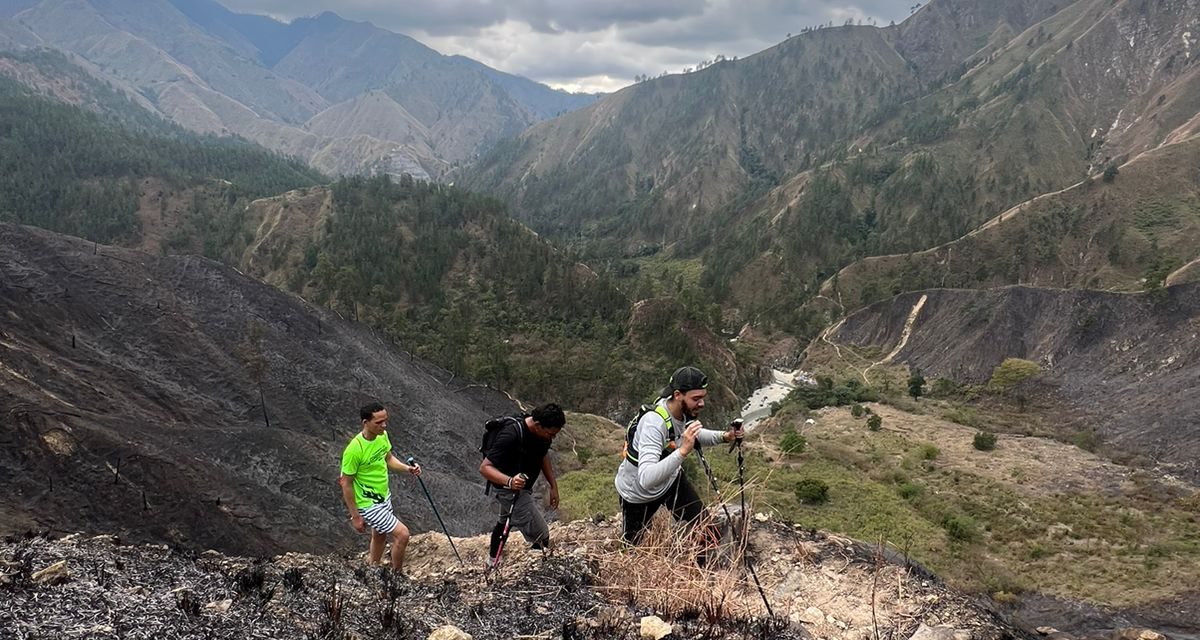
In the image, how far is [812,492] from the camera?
21.2m

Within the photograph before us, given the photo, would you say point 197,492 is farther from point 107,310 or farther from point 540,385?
point 540,385

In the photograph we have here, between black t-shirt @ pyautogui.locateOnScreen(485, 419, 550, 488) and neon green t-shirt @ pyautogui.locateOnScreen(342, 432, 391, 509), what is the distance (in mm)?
1472

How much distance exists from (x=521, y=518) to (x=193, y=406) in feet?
60.8

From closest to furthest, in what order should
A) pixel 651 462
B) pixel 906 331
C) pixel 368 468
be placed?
pixel 651 462
pixel 368 468
pixel 906 331

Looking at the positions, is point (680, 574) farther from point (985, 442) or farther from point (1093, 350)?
point (1093, 350)

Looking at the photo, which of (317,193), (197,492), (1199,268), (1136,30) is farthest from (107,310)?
(1136,30)

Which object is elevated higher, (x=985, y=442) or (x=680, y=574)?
(x=680, y=574)

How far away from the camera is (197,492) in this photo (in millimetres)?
13578

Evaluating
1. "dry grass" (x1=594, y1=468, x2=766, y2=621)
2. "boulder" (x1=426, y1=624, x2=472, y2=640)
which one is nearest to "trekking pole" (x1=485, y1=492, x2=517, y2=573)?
"dry grass" (x1=594, y1=468, x2=766, y2=621)

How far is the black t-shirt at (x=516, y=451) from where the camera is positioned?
6.54 m

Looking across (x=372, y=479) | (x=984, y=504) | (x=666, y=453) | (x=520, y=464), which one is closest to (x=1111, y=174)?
(x=984, y=504)

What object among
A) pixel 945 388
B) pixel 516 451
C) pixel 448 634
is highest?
pixel 516 451

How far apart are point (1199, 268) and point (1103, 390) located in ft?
75.2

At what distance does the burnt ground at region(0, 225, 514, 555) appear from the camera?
1281 centimetres
